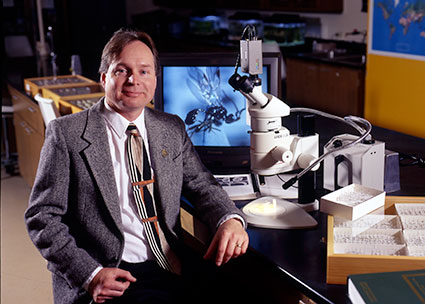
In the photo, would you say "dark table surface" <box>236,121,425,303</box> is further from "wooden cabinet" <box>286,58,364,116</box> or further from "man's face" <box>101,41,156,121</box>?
"wooden cabinet" <box>286,58,364,116</box>

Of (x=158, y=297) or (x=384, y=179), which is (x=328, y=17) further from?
(x=158, y=297)

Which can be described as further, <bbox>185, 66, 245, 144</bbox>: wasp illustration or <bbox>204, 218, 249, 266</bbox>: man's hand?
<bbox>185, 66, 245, 144</bbox>: wasp illustration

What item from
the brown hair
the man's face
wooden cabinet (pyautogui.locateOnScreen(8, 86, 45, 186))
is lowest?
wooden cabinet (pyautogui.locateOnScreen(8, 86, 45, 186))

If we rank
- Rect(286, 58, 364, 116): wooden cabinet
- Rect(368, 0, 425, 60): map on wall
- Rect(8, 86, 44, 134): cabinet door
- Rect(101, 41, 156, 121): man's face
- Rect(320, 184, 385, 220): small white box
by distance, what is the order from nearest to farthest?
1. Rect(320, 184, 385, 220): small white box
2. Rect(101, 41, 156, 121): man's face
3. Rect(8, 86, 44, 134): cabinet door
4. Rect(368, 0, 425, 60): map on wall
5. Rect(286, 58, 364, 116): wooden cabinet

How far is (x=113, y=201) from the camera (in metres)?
1.68

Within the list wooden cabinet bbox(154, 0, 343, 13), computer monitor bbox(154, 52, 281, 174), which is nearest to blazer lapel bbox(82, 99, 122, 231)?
computer monitor bbox(154, 52, 281, 174)

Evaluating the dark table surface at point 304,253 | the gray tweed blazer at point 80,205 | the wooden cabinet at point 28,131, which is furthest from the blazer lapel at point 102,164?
the wooden cabinet at point 28,131

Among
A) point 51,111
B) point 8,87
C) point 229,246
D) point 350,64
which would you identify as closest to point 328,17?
point 350,64

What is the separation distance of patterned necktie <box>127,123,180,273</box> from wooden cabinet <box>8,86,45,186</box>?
232 centimetres

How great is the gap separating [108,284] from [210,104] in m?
0.93

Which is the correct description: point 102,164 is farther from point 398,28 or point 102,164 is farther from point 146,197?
point 398,28

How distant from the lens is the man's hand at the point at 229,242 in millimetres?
1554

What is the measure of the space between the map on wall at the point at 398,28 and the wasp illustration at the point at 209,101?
102 inches

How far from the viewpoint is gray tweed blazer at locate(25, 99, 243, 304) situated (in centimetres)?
163
